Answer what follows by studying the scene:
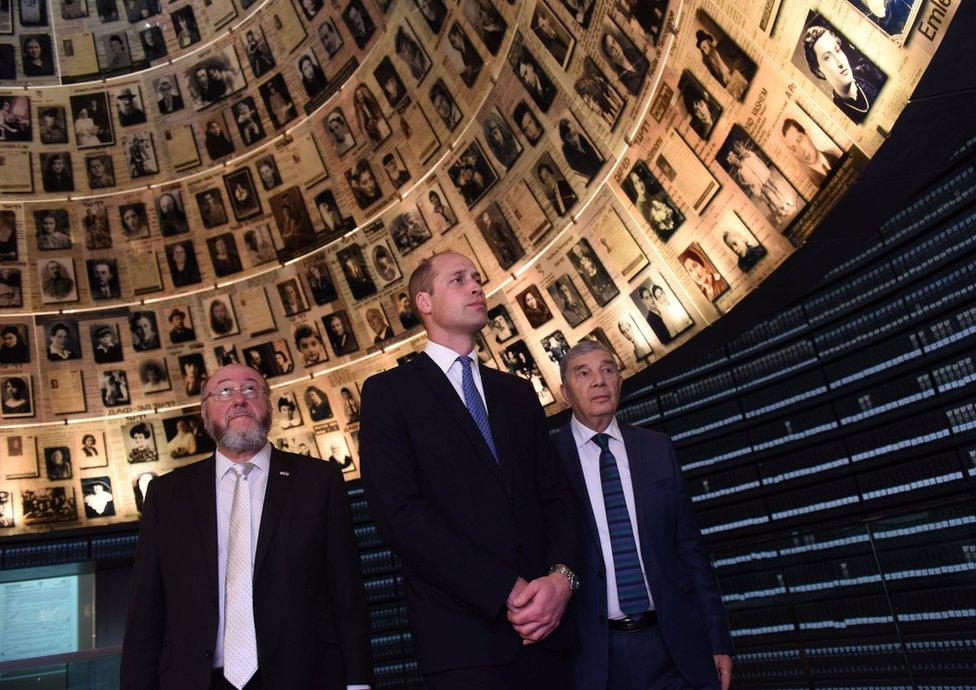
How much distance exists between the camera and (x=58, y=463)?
13.4m

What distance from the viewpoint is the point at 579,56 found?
942 cm

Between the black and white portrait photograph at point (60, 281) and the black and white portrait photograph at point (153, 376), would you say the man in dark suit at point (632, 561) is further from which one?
the black and white portrait photograph at point (60, 281)

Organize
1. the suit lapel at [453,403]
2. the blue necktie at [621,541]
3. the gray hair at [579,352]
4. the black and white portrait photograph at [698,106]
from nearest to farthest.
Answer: the suit lapel at [453,403] → the blue necktie at [621,541] → the gray hair at [579,352] → the black and white portrait photograph at [698,106]

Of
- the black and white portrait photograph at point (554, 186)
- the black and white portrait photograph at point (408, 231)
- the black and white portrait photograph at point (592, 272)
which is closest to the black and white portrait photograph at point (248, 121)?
the black and white portrait photograph at point (408, 231)

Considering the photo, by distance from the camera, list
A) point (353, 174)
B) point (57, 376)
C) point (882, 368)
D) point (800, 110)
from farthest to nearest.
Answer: point (57, 376)
point (353, 174)
point (882, 368)
point (800, 110)

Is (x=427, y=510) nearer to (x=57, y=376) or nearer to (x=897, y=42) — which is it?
(x=897, y=42)

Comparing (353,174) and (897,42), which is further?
(353,174)

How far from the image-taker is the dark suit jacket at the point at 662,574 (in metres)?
3.86

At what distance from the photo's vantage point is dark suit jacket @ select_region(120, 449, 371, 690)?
3.59 metres

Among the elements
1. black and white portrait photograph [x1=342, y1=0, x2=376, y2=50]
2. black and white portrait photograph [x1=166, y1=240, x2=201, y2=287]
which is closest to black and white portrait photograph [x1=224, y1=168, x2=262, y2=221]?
black and white portrait photograph [x1=166, y1=240, x2=201, y2=287]

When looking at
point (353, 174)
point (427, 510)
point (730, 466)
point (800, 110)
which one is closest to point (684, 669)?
point (427, 510)

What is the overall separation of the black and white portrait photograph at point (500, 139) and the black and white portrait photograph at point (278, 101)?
368 centimetres

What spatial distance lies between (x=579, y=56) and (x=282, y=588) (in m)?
7.14

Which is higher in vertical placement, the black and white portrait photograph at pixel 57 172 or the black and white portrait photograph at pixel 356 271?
the black and white portrait photograph at pixel 57 172
